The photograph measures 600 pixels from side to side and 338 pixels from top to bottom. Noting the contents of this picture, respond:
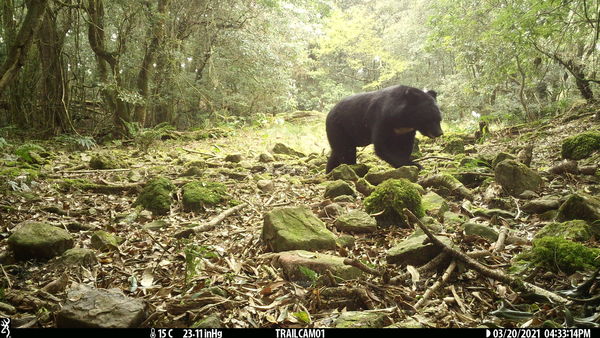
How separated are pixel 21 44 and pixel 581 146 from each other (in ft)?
21.3

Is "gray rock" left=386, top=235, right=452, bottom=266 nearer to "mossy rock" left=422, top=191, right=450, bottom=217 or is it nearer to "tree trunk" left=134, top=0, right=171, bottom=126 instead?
"mossy rock" left=422, top=191, right=450, bottom=217

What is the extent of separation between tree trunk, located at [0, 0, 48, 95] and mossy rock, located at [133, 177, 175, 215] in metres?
1.72

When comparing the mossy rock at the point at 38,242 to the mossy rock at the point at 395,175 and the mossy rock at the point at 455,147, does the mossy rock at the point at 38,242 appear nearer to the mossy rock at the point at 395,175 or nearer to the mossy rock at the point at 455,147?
the mossy rock at the point at 395,175

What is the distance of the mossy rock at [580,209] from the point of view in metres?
2.55

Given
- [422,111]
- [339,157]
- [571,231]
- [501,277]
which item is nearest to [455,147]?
[422,111]

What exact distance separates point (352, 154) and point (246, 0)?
26.1ft

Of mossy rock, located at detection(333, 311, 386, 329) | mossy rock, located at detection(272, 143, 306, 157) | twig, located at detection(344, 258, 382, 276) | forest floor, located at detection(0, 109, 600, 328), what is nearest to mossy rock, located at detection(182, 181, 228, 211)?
forest floor, located at detection(0, 109, 600, 328)

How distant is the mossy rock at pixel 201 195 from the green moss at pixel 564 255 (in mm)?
3050

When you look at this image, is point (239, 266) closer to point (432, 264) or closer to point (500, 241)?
point (432, 264)

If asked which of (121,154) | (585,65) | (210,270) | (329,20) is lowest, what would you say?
(210,270)

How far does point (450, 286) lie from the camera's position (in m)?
2.00

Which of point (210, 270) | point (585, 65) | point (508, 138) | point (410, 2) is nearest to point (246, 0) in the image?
point (508, 138)

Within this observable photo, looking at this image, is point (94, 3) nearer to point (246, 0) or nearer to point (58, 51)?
point (58, 51)

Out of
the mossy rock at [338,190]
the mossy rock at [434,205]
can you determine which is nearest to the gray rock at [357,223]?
the mossy rock at [434,205]
